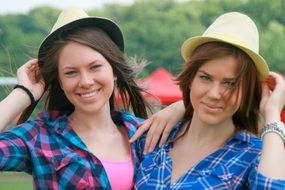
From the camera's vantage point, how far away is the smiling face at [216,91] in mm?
2666

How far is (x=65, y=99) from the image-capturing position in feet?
10.5

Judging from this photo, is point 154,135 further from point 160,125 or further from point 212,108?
point 212,108

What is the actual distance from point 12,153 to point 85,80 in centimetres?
46

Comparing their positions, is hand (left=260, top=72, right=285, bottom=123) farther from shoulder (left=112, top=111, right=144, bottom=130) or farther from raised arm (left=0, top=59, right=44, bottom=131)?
raised arm (left=0, top=59, right=44, bottom=131)

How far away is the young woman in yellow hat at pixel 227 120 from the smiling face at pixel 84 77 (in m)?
0.36

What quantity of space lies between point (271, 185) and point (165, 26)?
3789cm

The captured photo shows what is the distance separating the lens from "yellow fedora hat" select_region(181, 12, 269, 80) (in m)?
2.71

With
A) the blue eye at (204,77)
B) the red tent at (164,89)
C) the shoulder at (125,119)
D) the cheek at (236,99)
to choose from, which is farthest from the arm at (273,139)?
the red tent at (164,89)

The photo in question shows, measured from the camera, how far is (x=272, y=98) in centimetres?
275

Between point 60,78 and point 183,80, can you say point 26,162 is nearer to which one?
point 60,78

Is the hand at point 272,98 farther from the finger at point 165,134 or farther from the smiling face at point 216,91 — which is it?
the finger at point 165,134

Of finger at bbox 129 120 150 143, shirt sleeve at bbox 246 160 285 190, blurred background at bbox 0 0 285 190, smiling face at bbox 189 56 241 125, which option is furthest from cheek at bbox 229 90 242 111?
blurred background at bbox 0 0 285 190

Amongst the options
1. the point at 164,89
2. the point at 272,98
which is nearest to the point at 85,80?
the point at 272,98

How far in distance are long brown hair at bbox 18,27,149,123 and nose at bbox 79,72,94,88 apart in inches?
6.3
